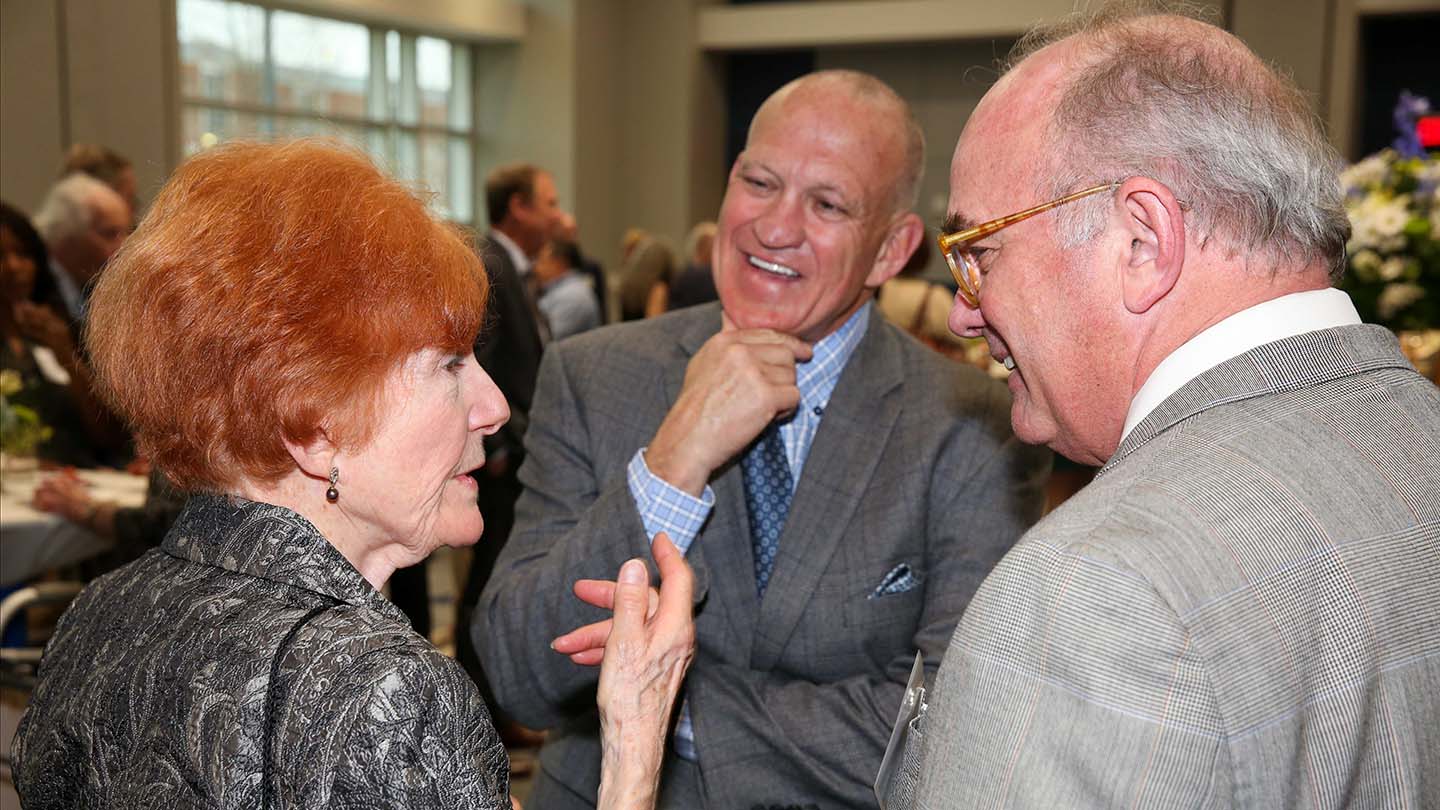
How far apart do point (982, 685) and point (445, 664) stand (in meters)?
0.53

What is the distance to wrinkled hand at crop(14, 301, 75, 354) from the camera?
13.4ft

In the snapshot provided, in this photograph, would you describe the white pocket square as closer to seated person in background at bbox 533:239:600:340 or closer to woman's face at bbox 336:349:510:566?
woman's face at bbox 336:349:510:566

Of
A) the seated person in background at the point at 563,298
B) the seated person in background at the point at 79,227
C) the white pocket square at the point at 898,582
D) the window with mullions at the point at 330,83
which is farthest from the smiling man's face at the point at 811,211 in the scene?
the window with mullions at the point at 330,83

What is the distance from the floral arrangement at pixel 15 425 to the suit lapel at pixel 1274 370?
357 cm

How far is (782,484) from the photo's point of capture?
1.87 m

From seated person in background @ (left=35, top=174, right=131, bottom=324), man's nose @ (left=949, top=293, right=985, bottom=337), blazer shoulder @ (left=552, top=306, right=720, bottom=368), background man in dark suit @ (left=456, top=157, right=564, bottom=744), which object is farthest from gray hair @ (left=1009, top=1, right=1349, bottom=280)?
seated person in background @ (left=35, top=174, right=131, bottom=324)

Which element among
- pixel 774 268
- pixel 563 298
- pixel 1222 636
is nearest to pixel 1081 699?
pixel 1222 636

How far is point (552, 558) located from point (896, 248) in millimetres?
791

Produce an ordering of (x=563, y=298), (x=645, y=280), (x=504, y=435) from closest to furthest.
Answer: (x=504, y=435), (x=563, y=298), (x=645, y=280)

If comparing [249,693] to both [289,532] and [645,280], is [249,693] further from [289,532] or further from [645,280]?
[645,280]

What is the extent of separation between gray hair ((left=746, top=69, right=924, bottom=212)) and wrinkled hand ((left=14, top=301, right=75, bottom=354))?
10.4 feet

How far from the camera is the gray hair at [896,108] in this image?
76.4 inches

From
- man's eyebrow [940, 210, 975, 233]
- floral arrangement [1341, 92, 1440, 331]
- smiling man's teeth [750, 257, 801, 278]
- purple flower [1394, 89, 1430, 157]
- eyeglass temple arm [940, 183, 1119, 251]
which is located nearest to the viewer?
eyeglass temple arm [940, 183, 1119, 251]

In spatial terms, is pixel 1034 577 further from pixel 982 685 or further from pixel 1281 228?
pixel 1281 228
